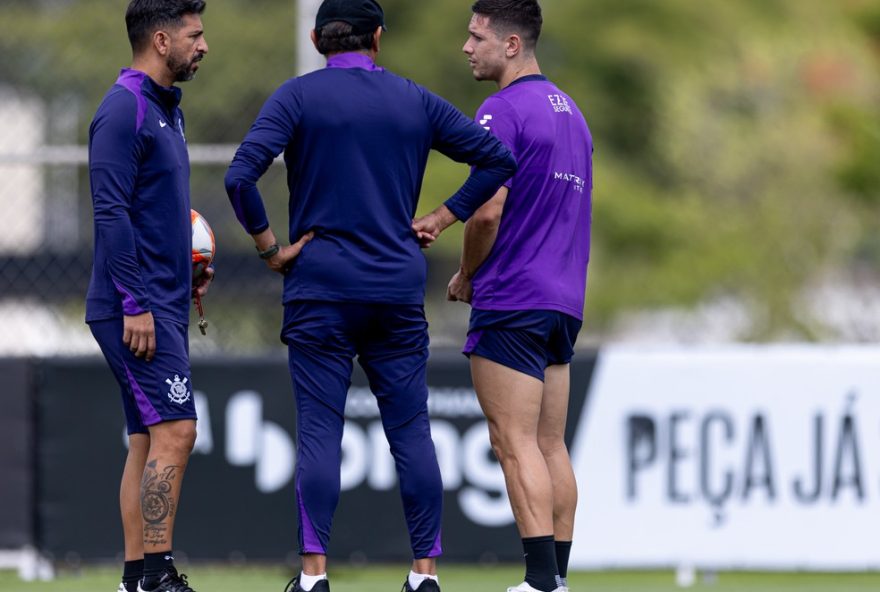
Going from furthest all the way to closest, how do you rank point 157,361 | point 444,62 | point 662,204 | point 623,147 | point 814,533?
point 623,147 → point 662,204 → point 444,62 → point 814,533 → point 157,361

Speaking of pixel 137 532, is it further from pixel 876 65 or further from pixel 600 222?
pixel 876 65

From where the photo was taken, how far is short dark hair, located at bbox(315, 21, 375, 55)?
5.95 meters

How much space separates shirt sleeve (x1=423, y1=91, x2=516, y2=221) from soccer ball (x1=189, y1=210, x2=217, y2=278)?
44.0 inches

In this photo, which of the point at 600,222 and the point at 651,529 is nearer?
the point at 651,529

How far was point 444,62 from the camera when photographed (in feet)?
78.9

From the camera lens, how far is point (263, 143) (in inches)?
228

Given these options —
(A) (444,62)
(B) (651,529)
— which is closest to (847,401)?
(B) (651,529)

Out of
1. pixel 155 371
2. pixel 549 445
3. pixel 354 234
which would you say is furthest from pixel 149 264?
pixel 549 445

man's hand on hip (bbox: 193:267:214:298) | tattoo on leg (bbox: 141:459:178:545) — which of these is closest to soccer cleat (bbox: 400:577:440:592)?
tattoo on leg (bbox: 141:459:178:545)

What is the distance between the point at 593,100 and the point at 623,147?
2.19 metres

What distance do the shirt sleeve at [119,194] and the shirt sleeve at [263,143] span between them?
15.6 inches

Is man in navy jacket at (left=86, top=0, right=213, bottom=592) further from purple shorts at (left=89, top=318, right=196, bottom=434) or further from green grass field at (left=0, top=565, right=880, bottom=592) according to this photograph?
green grass field at (left=0, top=565, right=880, bottom=592)

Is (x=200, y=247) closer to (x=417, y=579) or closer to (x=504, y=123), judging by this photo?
(x=504, y=123)

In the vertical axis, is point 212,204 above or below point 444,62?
below
